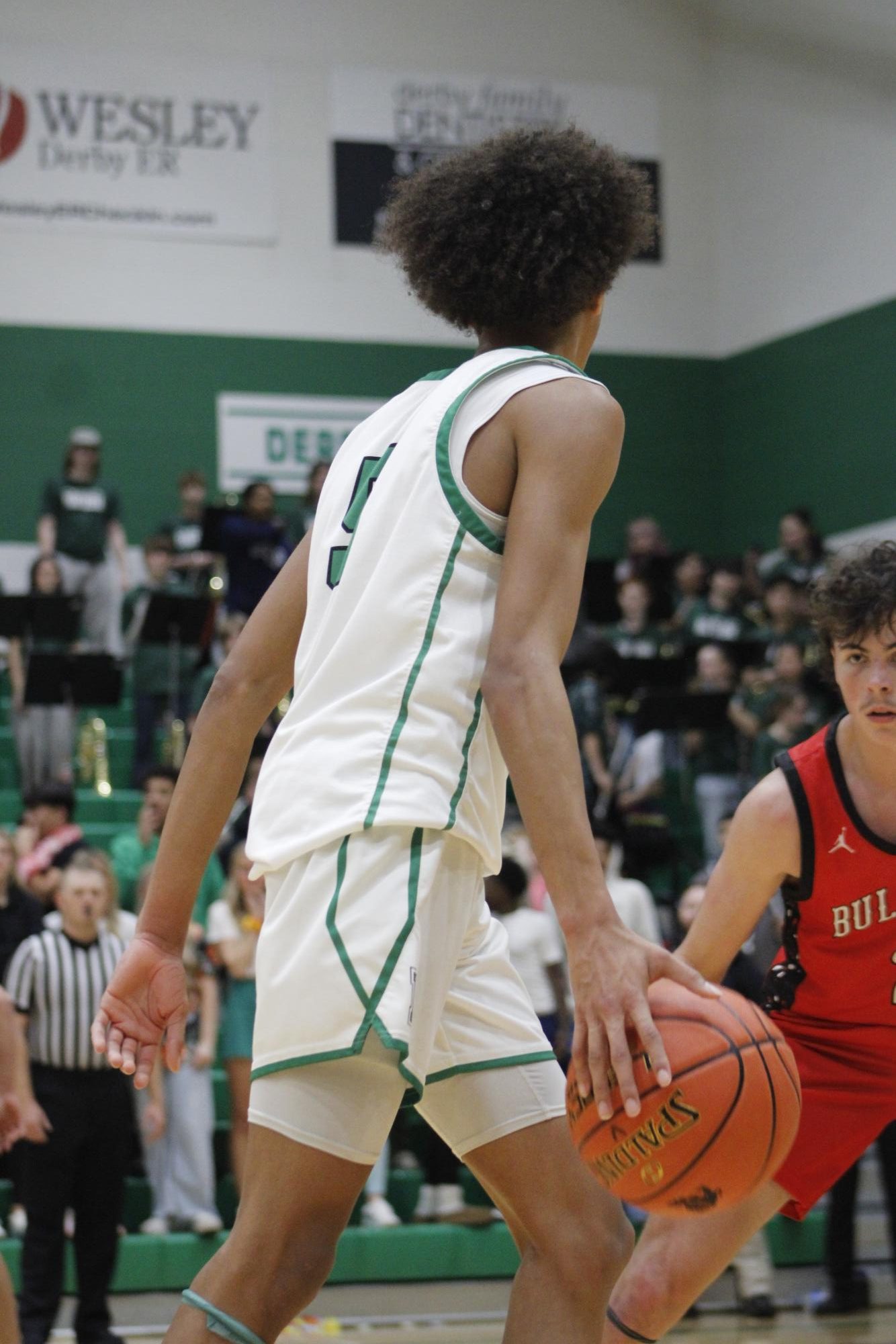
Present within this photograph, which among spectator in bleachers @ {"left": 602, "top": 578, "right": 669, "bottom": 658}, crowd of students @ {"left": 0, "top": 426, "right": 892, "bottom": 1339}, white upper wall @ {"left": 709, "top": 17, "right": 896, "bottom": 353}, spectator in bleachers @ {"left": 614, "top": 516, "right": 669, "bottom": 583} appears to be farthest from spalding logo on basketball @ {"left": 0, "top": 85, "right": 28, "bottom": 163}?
spectator in bleachers @ {"left": 602, "top": 578, "right": 669, "bottom": 658}

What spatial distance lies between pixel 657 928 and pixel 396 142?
396 inches

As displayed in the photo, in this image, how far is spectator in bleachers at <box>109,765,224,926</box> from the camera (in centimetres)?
795

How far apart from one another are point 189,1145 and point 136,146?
11.0 m

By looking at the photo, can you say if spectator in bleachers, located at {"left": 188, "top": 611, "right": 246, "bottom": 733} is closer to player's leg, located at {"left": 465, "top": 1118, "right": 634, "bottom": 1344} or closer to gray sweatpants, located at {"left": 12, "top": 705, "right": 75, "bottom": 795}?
gray sweatpants, located at {"left": 12, "top": 705, "right": 75, "bottom": 795}

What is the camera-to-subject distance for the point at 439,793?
211 cm

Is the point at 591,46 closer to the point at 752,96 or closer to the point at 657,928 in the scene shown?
the point at 752,96

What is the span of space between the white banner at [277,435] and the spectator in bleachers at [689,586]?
3722 mm

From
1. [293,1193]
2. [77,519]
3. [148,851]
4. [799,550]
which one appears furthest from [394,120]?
[293,1193]

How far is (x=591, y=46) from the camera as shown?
17.0 meters

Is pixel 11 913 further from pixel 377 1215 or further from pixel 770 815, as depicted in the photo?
pixel 770 815

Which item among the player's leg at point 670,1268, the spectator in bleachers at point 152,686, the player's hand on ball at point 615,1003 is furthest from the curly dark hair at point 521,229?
the spectator in bleachers at point 152,686

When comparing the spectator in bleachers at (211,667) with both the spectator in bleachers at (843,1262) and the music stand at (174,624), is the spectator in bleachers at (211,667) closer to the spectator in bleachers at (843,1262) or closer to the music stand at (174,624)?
the music stand at (174,624)

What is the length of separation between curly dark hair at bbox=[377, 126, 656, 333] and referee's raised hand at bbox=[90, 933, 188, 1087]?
97cm

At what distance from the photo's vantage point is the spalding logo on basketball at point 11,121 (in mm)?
15461
